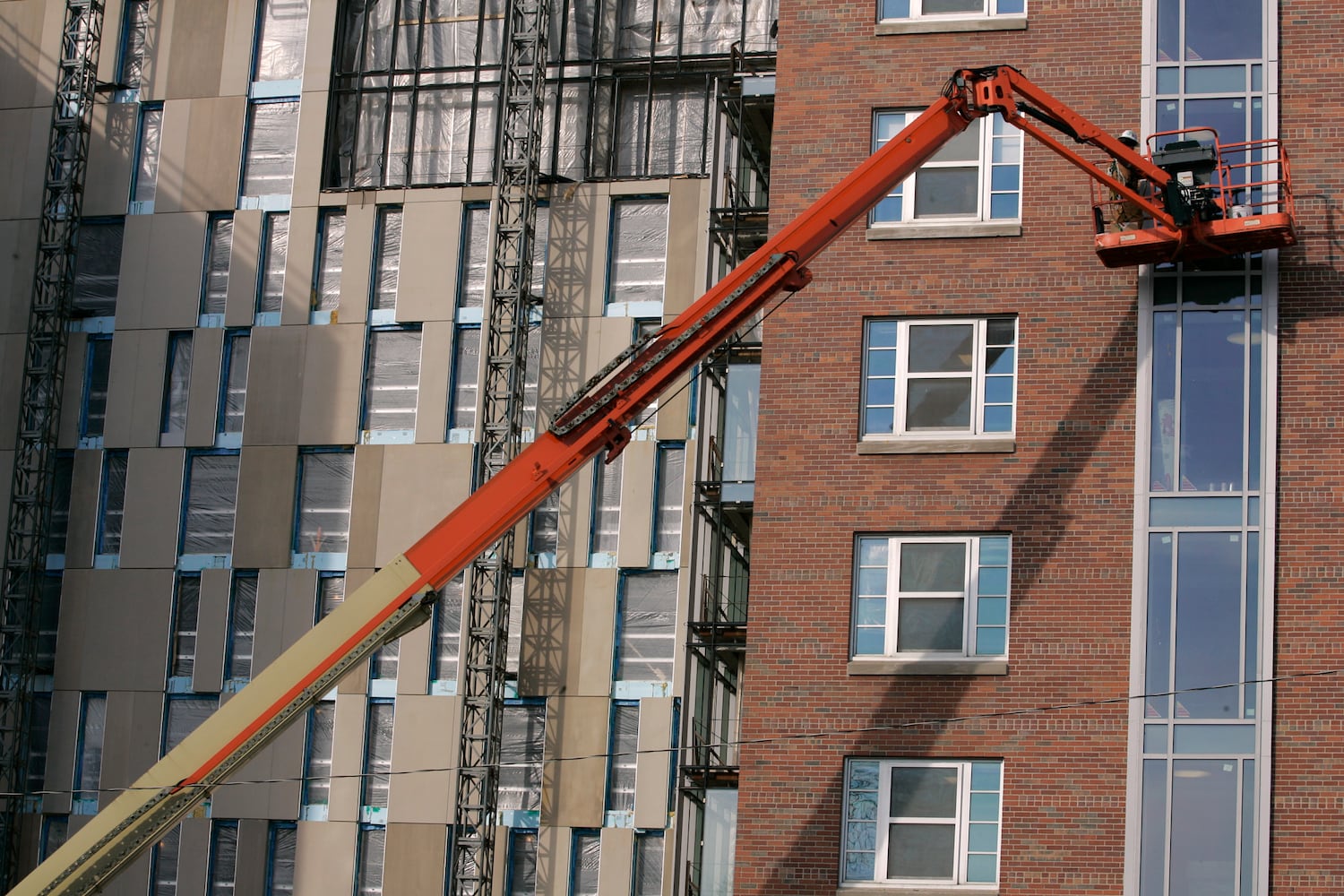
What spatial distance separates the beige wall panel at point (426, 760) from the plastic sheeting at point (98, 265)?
13631mm

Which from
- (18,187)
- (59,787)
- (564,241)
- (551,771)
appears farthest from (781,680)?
(18,187)

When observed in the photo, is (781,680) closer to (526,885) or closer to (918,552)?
(918,552)

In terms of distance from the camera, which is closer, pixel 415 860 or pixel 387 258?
pixel 415 860

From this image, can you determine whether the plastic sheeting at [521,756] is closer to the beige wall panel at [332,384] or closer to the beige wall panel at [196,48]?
the beige wall panel at [332,384]

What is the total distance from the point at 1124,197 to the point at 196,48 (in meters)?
28.3

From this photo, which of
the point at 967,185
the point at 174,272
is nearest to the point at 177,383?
the point at 174,272

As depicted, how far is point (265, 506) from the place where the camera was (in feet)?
144

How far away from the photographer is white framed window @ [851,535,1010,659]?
27.3m

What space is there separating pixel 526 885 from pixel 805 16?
2062 centimetres

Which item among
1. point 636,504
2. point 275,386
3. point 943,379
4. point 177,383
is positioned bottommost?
point 636,504

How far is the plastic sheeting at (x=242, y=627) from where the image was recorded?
142 feet

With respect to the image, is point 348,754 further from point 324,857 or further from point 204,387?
point 204,387

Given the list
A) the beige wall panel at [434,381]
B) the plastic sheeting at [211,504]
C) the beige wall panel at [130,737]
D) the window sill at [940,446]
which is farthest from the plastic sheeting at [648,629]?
the window sill at [940,446]

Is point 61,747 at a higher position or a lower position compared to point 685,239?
lower
